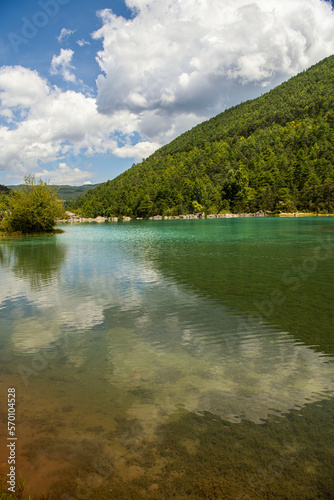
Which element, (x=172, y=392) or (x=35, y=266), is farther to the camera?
(x=35, y=266)

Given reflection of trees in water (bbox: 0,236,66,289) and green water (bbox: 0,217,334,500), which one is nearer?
green water (bbox: 0,217,334,500)

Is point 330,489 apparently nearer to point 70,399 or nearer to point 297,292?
point 70,399

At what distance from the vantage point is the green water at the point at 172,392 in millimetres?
4301

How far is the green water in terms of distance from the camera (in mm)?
4301

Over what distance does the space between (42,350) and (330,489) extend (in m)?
7.62

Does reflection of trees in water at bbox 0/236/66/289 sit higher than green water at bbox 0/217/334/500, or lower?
higher

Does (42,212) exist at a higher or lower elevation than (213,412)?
higher

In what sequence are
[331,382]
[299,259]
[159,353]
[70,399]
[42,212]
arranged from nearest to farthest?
[70,399] → [331,382] → [159,353] → [299,259] → [42,212]

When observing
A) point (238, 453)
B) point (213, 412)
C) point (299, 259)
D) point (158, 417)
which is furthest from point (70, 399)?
point (299, 259)

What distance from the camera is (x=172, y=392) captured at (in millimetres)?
6465

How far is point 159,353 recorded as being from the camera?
8.51 m

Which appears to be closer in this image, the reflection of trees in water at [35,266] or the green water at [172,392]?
the green water at [172,392]

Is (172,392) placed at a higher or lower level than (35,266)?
lower

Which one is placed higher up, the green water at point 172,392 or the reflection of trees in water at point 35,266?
the reflection of trees in water at point 35,266
